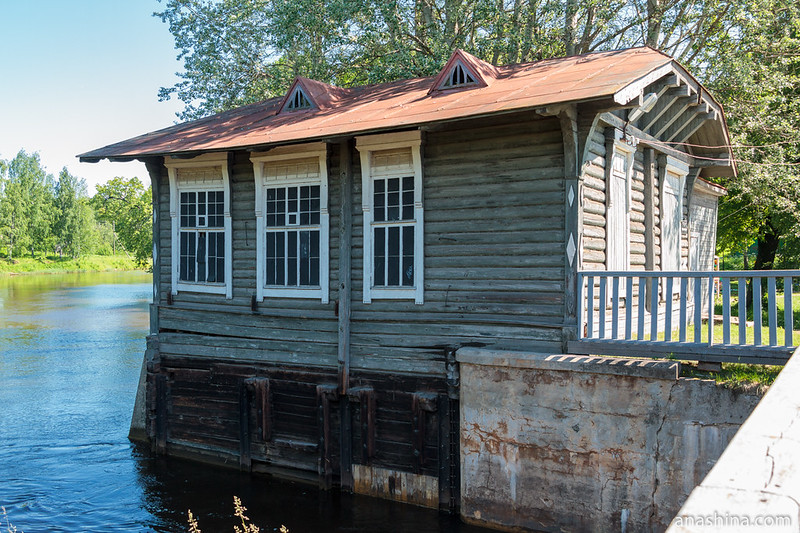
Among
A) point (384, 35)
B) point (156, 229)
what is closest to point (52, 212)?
point (384, 35)

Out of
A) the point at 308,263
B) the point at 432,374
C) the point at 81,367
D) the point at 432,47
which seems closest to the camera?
the point at 432,374

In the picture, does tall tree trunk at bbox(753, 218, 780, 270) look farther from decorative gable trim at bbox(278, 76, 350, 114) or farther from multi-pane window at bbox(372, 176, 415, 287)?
multi-pane window at bbox(372, 176, 415, 287)

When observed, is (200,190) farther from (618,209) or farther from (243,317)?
(618,209)

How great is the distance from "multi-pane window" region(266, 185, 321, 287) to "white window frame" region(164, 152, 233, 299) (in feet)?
2.70

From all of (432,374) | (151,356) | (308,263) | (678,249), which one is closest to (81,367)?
(151,356)

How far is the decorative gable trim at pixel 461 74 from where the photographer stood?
1077 centimetres

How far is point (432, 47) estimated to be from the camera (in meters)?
20.0

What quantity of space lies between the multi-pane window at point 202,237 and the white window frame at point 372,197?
3.08 metres

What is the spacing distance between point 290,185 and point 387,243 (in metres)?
2.08

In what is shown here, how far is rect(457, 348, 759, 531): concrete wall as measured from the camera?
7.55 m

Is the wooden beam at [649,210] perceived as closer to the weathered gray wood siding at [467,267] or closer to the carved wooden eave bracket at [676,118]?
the carved wooden eave bracket at [676,118]

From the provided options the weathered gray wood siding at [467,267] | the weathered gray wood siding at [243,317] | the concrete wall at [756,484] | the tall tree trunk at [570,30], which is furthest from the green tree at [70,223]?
the concrete wall at [756,484]

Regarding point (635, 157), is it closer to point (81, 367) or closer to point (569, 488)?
point (569, 488)

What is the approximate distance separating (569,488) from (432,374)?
2.41m
